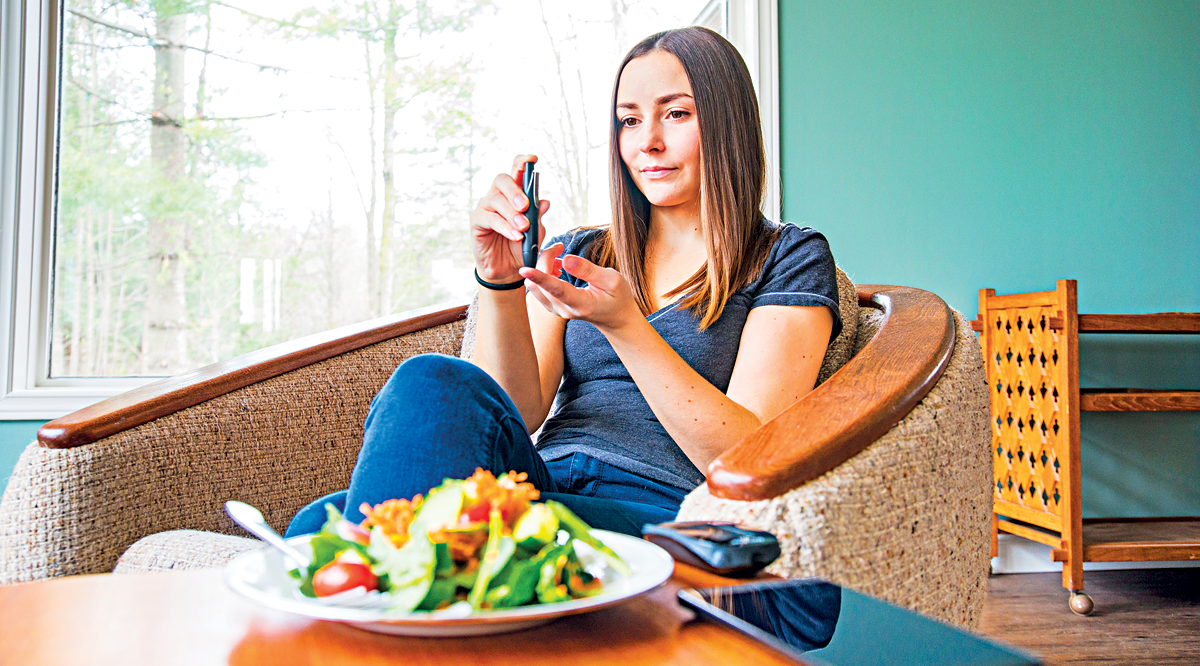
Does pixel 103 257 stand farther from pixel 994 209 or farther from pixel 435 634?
pixel 994 209

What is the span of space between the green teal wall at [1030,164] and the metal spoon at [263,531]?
6.29 feet

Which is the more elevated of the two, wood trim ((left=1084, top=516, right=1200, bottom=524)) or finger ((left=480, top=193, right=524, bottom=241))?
finger ((left=480, top=193, right=524, bottom=241))

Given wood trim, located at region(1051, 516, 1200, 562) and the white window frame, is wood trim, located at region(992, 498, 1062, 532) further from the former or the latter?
the white window frame

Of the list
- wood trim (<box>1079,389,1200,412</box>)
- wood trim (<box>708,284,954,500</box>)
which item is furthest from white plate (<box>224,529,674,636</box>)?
wood trim (<box>1079,389,1200,412</box>)

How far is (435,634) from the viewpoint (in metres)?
0.33

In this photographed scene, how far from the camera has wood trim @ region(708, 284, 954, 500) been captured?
1.77ft

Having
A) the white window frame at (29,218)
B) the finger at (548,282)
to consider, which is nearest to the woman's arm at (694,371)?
the finger at (548,282)

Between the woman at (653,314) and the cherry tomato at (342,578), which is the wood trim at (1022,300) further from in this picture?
the cherry tomato at (342,578)

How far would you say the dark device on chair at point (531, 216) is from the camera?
0.86m

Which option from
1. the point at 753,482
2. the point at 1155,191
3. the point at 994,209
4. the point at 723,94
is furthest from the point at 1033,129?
the point at 753,482

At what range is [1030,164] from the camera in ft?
7.41

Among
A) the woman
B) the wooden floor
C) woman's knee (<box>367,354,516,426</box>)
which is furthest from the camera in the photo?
the wooden floor

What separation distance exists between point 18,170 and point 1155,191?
10.4 ft

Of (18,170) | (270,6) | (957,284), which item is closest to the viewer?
(18,170)
